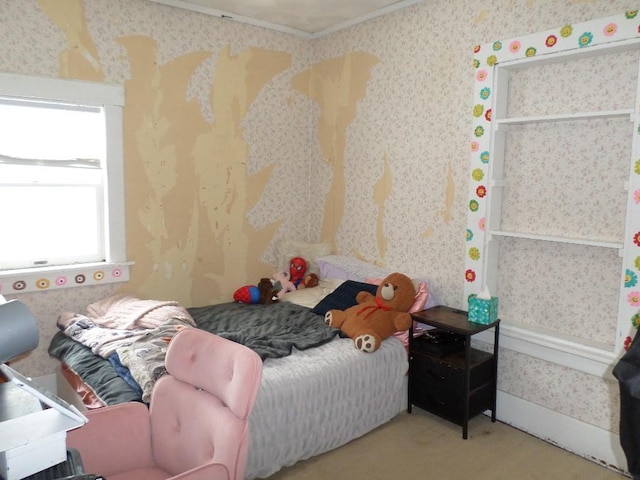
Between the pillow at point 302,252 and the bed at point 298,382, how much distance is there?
73 centimetres

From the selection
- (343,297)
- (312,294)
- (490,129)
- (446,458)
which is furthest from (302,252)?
(446,458)

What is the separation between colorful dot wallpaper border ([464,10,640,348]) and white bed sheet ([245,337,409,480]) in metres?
0.74

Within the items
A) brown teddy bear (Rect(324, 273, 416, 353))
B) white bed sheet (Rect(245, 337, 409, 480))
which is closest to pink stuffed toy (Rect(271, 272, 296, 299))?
brown teddy bear (Rect(324, 273, 416, 353))

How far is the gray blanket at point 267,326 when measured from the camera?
266 cm

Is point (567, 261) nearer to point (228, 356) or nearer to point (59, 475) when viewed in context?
point (228, 356)

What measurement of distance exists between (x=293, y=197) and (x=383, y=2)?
5.40ft

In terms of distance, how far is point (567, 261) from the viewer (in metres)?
2.64

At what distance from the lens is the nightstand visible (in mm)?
2689

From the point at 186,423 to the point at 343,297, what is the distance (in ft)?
5.61

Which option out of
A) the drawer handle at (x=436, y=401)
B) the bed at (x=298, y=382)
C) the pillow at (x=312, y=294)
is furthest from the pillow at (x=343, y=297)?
the drawer handle at (x=436, y=401)

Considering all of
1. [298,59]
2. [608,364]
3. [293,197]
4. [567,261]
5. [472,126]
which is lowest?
[608,364]

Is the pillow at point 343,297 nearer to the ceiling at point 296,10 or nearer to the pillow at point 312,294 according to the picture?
the pillow at point 312,294

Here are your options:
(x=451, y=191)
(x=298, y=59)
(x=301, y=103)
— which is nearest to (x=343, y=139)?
(x=301, y=103)

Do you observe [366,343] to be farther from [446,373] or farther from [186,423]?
[186,423]
